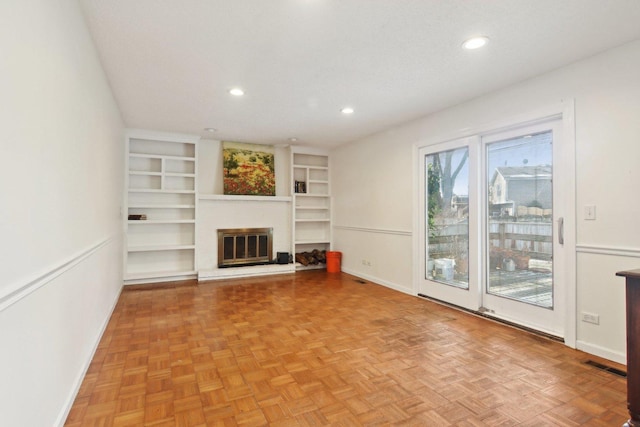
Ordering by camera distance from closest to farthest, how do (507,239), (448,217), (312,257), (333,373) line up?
(333,373), (507,239), (448,217), (312,257)

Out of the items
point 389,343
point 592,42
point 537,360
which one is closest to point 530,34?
point 592,42

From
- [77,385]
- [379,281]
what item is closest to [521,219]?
[379,281]

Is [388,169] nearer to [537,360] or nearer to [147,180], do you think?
[537,360]

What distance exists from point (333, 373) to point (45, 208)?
6.35 feet

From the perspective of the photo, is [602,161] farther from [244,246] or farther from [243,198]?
[244,246]

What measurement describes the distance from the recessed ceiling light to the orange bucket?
4.25 m

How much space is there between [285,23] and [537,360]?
3086 mm

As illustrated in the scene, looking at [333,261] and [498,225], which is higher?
[498,225]

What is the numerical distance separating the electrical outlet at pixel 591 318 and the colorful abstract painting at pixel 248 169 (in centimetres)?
483

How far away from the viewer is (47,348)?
150 centimetres

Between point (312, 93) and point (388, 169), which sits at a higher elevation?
point (312, 93)

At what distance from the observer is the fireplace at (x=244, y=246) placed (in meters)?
5.75

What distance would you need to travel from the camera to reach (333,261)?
6062 millimetres

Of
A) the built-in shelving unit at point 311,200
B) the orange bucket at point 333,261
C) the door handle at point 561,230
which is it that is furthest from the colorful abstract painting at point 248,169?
the door handle at point 561,230
